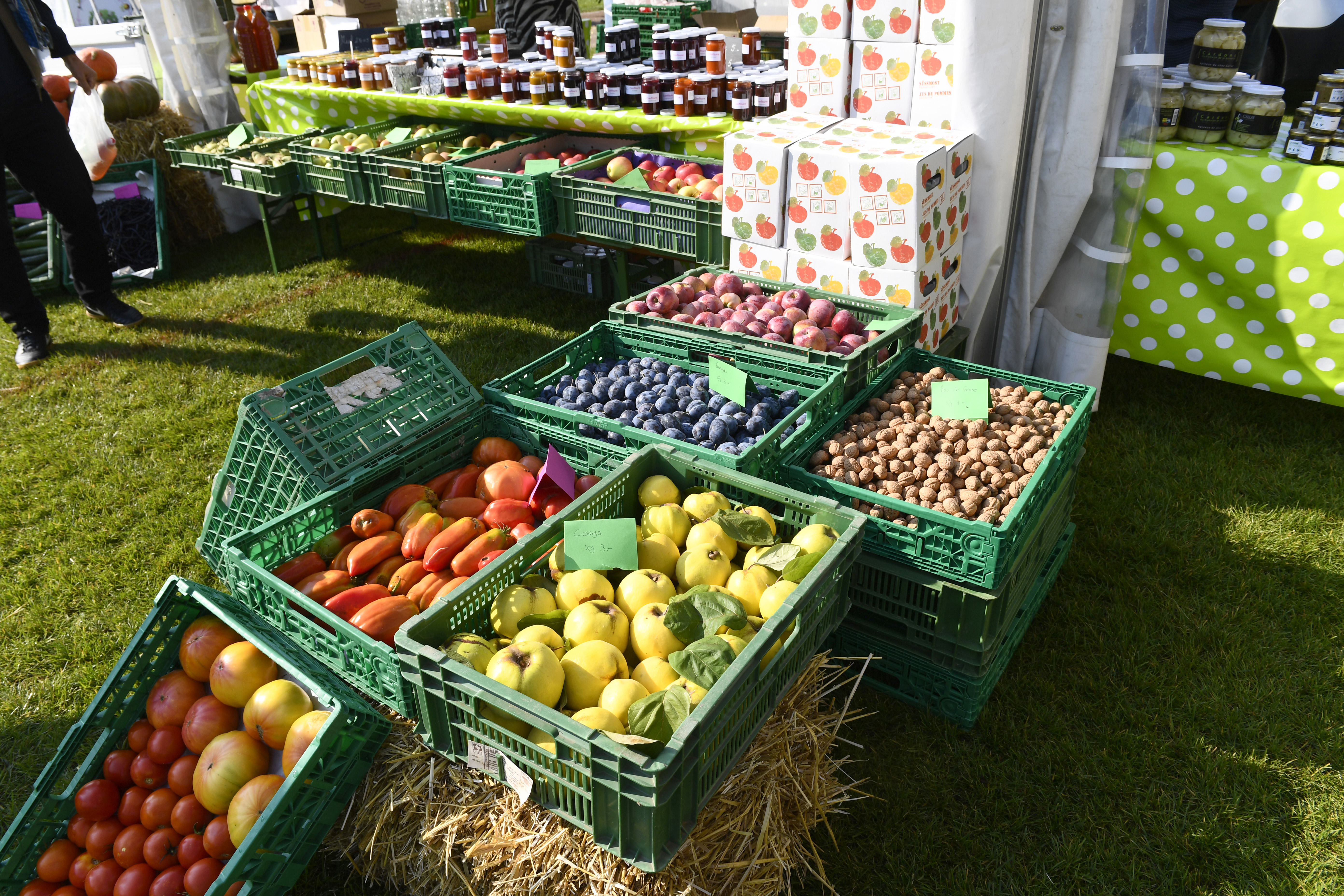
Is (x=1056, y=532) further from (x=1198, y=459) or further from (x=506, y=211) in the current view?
(x=506, y=211)

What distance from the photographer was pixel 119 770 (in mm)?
1812

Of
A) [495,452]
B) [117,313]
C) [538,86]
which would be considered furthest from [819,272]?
[117,313]

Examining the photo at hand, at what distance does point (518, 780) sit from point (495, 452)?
1.13m

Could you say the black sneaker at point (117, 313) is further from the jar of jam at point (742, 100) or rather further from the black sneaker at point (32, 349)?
the jar of jam at point (742, 100)

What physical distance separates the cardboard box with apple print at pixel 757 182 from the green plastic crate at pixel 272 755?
215 cm

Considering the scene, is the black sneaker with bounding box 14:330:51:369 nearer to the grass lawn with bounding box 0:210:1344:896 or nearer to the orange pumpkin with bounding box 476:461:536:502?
the grass lawn with bounding box 0:210:1344:896

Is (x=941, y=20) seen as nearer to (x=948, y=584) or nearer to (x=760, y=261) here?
(x=760, y=261)

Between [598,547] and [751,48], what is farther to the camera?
[751,48]

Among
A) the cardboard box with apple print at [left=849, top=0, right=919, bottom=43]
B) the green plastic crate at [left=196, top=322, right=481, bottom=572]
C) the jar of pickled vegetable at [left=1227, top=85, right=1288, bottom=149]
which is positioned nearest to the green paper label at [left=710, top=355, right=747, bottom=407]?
the green plastic crate at [left=196, top=322, right=481, bottom=572]

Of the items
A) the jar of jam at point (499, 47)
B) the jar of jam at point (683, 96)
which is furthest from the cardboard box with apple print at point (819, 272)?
the jar of jam at point (499, 47)

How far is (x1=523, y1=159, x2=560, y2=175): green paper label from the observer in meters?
4.14

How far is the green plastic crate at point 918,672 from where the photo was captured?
219 cm

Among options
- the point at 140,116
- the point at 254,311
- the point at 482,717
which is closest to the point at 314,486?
the point at 482,717

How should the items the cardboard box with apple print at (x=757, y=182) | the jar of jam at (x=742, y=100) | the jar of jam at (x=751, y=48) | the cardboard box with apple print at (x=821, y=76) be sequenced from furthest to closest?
the jar of jam at (x=751, y=48)
the jar of jam at (x=742, y=100)
the cardboard box with apple print at (x=821, y=76)
the cardboard box with apple print at (x=757, y=182)
